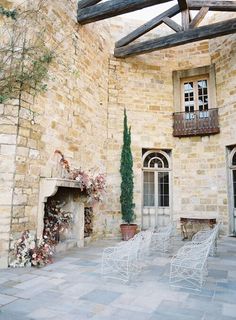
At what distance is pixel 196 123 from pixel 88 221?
434 cm

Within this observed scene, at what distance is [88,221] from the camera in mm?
7027

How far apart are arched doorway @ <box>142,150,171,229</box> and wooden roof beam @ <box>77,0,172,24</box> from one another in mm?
4026

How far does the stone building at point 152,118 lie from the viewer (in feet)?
21.7

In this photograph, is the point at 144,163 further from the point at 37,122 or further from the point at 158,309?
the point at 158,309

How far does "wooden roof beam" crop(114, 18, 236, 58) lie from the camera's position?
7.17 metres

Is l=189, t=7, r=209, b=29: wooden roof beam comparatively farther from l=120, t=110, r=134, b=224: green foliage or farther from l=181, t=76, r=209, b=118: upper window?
l=120, t=110, r=134, b=224: green foliage

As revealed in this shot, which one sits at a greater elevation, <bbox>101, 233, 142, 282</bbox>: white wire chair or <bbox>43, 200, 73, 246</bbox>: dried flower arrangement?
<bbox>43, 200, 73, 246</bbox>: dried flower arrangement

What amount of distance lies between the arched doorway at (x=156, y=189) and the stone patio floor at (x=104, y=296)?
368 centimetres

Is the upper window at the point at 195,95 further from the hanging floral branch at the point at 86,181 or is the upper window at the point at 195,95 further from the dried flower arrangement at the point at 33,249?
the dried flower arrangement at the point at 33,249

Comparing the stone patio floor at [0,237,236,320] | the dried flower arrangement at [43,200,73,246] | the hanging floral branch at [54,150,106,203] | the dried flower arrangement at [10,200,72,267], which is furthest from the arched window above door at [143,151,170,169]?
the stone patio floor at [0,237,236,320]

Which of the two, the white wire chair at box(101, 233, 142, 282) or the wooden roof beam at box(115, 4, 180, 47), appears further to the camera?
the wooden roof beam at box(115, 4, 180, 47)

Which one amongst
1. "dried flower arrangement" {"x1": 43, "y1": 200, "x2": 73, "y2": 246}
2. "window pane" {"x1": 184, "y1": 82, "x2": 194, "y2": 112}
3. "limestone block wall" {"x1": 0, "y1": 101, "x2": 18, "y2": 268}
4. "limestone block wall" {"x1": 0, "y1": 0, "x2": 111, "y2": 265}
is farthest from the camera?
"window pane" {"x1": 184, "y1": 82, "x2": 194, "y2": 112}

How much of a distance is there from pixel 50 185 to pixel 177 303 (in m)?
3.01

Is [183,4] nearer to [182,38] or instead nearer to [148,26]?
[182,38]
